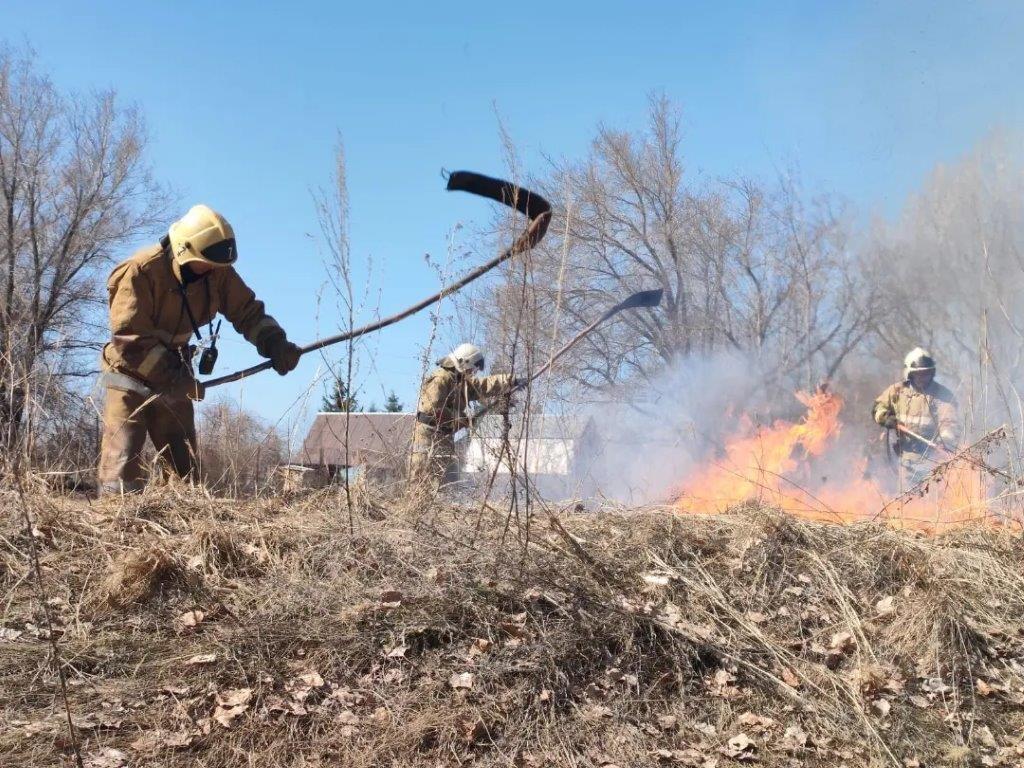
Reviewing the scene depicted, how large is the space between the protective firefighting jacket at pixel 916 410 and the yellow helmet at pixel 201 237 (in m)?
7.11

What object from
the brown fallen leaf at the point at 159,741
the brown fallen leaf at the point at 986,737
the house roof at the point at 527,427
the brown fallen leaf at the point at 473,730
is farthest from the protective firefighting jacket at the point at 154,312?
the brown fallen leaf at the point at 986,737

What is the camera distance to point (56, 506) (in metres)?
3.85

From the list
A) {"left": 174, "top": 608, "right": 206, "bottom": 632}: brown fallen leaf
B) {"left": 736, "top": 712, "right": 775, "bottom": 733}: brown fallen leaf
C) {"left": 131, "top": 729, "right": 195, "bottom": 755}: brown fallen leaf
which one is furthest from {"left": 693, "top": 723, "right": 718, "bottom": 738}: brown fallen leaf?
{"left": 174, "top": 608, "right": 206, "bottom": 632}: brown fallen leaf

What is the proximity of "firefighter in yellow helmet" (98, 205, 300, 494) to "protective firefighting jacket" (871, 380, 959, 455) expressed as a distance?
7109mm

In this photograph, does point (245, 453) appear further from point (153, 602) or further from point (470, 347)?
point (470, 347)

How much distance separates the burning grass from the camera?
2889 millimetres

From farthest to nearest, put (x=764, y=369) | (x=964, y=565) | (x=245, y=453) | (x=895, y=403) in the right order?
(x=764, y=369), (x=895, y=403), (x=245, y=453), (x=964, y=565)

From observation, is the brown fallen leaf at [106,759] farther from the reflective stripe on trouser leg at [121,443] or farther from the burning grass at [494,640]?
the reflective stripe on trouser leg at [121,443]

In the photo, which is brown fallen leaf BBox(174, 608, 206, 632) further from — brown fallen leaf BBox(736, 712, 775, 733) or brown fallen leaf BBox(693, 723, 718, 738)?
brown fallen leaf BBox(736, 712, 775, 733)

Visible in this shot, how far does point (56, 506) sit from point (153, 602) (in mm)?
832

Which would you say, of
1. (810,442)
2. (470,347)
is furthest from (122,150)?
(810,442)

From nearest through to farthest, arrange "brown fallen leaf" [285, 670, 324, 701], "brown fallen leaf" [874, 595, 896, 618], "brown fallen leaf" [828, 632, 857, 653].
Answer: "brown fallen leaf" [285, 670, 324, 701] < "brown fallen leaf" [828, 632, 857, 653] < "brown fallen leaf" [874, 595, 896, 618]

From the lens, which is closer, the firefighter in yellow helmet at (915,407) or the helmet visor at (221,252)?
the helmet visor at (221,252)

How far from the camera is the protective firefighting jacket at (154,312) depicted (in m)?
4.91
